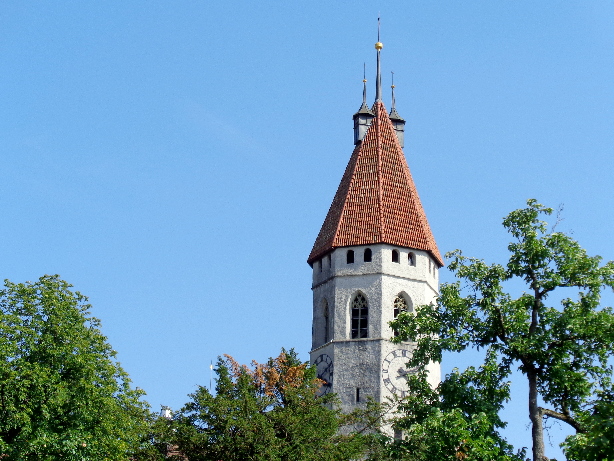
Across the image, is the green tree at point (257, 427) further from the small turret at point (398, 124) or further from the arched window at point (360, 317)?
the small turret at point (398, 124)

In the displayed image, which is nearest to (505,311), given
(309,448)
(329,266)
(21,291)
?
(309,448)

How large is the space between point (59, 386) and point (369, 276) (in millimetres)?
18379

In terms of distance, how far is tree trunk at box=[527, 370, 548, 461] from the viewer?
93.4ft

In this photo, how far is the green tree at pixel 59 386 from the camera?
30.1 meters

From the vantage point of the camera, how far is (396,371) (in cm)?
4469

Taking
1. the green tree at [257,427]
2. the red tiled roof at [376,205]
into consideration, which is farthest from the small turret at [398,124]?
the green tree at [257,427]

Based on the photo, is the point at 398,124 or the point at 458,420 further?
the point at 398,124

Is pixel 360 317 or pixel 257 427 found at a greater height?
pixel 360 317

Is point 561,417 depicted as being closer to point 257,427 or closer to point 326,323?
point 257,427

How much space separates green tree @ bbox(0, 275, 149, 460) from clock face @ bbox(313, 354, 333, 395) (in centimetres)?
1240

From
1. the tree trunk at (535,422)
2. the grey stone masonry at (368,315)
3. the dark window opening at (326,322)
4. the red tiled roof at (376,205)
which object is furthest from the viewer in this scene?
the red tiled roof at (376,205)

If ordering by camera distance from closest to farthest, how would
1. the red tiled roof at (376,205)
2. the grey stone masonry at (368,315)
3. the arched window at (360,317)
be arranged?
the grey stone masonry at (368,315)
the arched window at (360,317)
the red tiled roof at (376,205)

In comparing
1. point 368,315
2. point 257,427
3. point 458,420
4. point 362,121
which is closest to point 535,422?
point 458,420

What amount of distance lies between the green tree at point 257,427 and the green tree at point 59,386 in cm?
180
